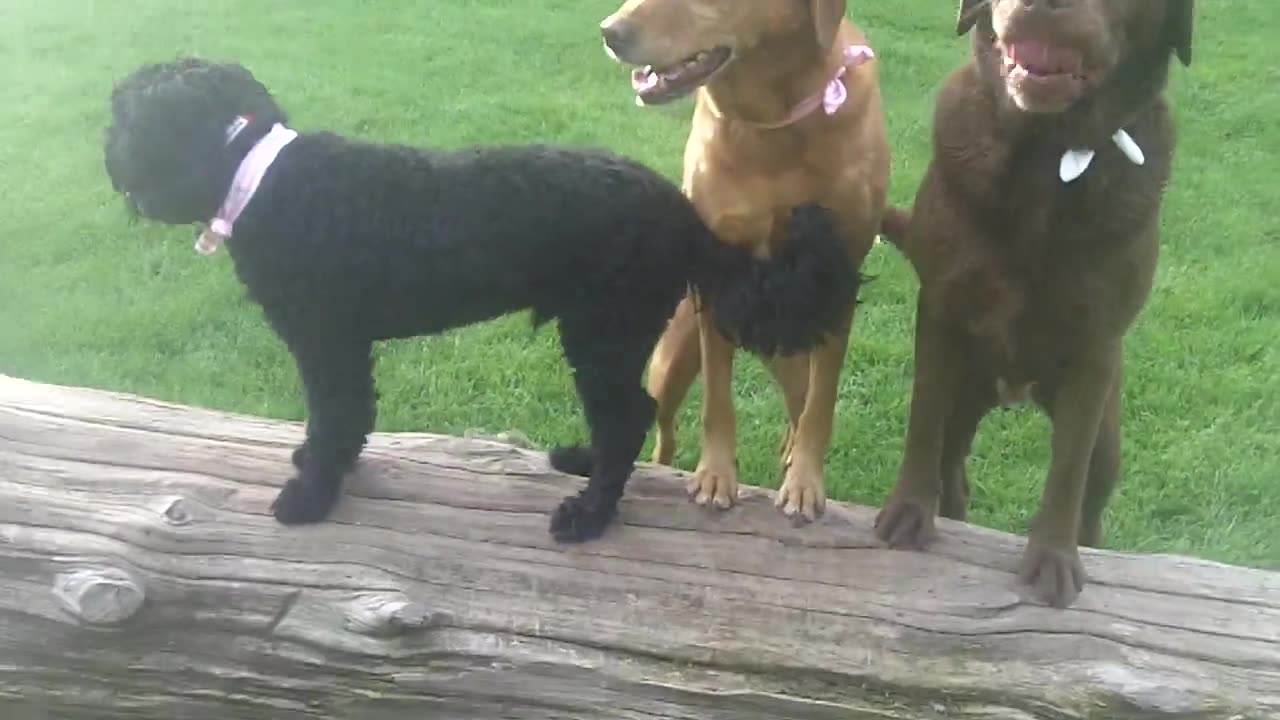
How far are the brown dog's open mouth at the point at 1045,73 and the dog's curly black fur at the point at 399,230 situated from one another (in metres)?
0.71

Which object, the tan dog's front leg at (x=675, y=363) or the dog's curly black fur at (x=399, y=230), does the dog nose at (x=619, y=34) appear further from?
the tan dog's front leg at (x=675, y=363)

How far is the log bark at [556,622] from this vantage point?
2.51 meters

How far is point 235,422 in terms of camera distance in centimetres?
310

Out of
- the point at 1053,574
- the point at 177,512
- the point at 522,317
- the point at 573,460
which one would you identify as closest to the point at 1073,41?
the point at 1053,574

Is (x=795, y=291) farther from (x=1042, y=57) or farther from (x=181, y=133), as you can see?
(x=181, y=133)

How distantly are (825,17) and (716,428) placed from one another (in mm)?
964

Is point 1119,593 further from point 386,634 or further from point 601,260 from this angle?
point 386,634

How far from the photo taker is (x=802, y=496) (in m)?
2.87

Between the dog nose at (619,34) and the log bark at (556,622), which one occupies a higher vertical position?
the dog nose at (619,34)

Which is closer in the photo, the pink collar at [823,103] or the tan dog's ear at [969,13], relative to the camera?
the tan dog's ear at [969,13]

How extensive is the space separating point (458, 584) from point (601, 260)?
736 mm

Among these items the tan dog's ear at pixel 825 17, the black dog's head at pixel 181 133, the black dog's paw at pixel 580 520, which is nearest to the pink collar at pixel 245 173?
the black dog's head at pixel 181 133

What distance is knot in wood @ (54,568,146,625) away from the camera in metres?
2.51

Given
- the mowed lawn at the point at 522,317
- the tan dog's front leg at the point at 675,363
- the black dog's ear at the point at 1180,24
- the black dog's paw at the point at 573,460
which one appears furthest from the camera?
the mowed lawn at the point at 522,317
